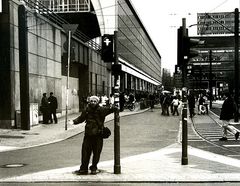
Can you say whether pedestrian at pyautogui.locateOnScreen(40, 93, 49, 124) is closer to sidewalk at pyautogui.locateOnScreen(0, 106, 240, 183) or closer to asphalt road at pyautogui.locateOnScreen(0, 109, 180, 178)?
asphalt road at pyautogui.locateOnScreen(0, 109, 180, 178)

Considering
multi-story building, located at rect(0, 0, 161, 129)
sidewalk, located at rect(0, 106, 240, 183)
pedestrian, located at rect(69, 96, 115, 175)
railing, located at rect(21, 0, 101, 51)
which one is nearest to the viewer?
sidewalk, located at rect(0, 106, 240, 183)

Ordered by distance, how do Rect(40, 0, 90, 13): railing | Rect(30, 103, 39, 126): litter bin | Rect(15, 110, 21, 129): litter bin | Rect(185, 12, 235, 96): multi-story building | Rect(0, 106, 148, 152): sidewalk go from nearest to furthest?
1. Rect(0, 106, 148, 152): sidewalk
2. Rect(15, 110, 21, 129): litter bin
3. Rect(30, 103, 39, 126): litter bin
4. Rect(40, 0, 90, 13): railing
5. Rect(185, 12, 235, 96): multi-story building

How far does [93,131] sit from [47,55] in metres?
19.3

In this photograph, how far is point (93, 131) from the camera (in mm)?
9312

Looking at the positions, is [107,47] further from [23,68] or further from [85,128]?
Answer: [23,68]

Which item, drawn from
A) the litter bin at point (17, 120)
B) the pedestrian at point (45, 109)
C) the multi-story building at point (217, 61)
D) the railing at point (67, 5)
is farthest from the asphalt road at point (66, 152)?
the multi-story building at point (217, 61)

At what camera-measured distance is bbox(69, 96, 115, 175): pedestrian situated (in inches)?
368

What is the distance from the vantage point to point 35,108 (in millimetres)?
22734

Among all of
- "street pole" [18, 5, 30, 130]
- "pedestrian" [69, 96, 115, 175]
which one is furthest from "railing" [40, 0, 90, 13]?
"pedestrian" [69, 96, 115, 175]

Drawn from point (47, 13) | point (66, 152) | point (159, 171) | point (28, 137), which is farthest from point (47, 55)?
point (159, 171)

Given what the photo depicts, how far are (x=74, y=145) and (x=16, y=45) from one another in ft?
26.7

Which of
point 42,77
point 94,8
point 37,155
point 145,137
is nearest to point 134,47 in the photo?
point 94,8

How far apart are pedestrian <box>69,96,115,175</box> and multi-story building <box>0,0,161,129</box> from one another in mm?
2935

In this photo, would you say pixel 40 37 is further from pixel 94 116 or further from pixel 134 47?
pixel 134 47
